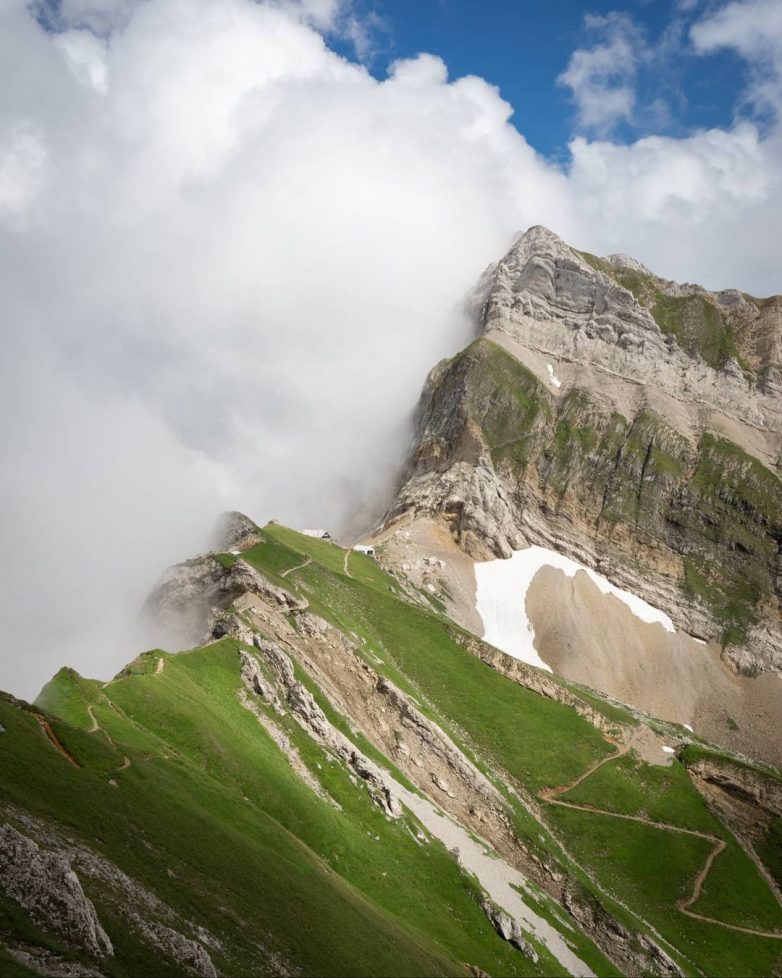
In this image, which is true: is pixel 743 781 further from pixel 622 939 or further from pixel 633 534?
pixel 633 534

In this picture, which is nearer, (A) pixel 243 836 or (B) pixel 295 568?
(A) pixel 243 836

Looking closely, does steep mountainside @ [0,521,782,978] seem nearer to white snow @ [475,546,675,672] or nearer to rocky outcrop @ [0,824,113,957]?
rocky outcrop @ [0,824,113,957]

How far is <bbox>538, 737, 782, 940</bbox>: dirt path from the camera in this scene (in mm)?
70625

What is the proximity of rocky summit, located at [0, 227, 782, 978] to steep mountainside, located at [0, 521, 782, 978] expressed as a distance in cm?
22

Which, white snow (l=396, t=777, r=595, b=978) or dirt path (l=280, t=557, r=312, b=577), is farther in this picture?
dirt path (l=280, t=557, r=312, b=577)

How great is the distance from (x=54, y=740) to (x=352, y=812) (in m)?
27.0

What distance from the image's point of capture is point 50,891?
22.4 metres

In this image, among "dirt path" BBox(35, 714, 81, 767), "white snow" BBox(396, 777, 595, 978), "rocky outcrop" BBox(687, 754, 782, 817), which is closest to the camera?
"dirt path" BBox(35, 714, 81, 767)

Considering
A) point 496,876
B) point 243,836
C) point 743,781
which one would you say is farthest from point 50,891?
point 743,781

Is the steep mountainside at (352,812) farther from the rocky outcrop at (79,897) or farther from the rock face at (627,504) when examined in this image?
the rock face at (627,504)

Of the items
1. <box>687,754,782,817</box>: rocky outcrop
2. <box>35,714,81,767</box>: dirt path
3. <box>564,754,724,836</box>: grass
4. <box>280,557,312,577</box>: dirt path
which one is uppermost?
<box>280,557,312,577</box>: dirt path

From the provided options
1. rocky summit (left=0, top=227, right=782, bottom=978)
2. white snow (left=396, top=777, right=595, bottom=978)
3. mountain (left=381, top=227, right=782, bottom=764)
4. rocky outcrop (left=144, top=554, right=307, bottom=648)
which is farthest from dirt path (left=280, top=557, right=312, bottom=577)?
white snow (left=396, top=777, right=595, bottom=978)

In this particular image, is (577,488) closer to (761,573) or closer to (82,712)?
(761,573)

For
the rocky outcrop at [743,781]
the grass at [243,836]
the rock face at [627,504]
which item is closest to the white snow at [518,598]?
the rock face at [627,504]
